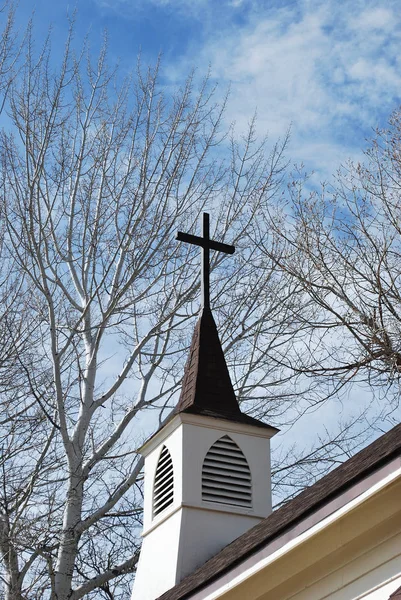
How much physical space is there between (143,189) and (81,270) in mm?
1851

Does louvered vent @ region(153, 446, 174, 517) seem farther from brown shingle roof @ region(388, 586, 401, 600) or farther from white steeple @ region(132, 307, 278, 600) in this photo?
brown shingle roof @ region(388, 586, 401, 600)

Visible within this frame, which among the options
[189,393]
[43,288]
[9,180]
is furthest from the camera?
[9,180]

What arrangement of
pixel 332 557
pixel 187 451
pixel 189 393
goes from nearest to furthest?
pixel 332 557, pixel 187 451, pixel 189 393

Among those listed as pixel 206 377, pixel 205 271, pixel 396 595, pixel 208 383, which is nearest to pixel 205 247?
pixel 205 271

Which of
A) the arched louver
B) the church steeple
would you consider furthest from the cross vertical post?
the arched louver

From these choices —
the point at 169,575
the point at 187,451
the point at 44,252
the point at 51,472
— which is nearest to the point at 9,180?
the point at 44,252

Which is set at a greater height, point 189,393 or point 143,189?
point 143,189

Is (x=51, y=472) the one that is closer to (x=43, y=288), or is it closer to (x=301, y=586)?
(x=43, y=288)

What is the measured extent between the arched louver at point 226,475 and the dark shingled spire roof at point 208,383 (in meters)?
0.42

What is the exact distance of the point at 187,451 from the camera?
37.1 ft

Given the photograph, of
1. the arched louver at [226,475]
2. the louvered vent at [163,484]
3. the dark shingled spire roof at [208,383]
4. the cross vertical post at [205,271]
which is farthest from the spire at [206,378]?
the louvered vent at [163,484]

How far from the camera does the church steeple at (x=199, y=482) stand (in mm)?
10789

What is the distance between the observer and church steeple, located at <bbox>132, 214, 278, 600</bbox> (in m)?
10.8

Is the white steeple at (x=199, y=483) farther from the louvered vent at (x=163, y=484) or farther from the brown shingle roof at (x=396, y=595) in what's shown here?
the brown shingle roof at (x=396, y=595)
